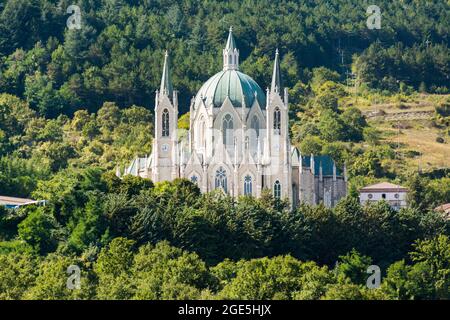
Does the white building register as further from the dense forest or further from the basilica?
the basilica

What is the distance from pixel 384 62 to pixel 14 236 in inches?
3271

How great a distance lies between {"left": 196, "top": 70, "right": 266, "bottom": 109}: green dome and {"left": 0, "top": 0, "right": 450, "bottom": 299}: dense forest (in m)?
9.69

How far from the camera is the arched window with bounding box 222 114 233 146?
11319cm

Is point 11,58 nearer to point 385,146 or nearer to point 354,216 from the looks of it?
point 385,146

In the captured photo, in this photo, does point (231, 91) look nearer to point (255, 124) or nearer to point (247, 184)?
point (255, 124)

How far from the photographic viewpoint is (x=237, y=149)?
111 meters

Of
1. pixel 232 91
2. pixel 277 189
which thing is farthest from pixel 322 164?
pixel 232 91

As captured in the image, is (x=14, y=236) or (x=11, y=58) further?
(x=11, y=58)

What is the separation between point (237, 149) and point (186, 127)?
83.5 ft

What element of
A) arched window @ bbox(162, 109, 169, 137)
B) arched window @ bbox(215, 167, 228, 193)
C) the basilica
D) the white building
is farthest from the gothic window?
the white building
